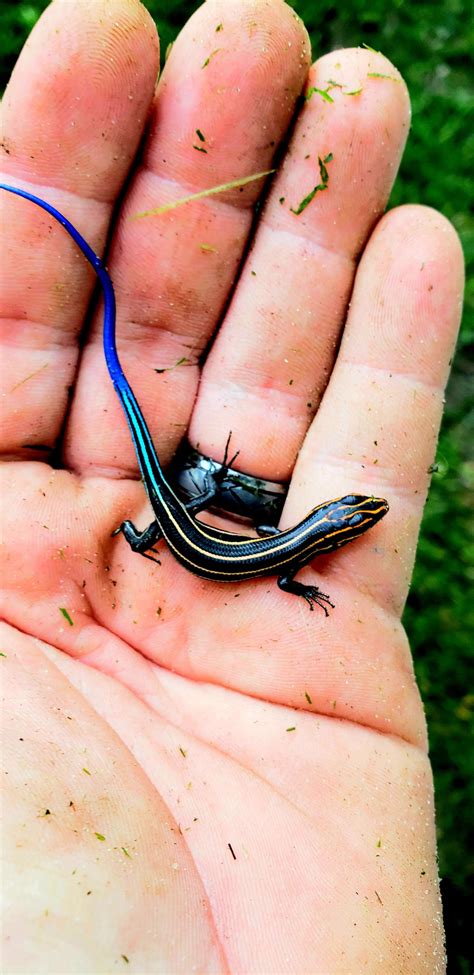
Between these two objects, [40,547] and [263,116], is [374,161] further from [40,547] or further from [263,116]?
[40,547]

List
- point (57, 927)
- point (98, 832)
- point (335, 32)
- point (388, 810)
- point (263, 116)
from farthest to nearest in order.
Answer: point (335, 32) → point (263, 116) → point (388, 810) → point (98, 832) → point (57, 927)

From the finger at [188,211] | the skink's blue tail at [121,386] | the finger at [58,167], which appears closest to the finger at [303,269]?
the finger at [188,211]

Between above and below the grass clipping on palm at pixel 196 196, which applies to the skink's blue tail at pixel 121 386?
below

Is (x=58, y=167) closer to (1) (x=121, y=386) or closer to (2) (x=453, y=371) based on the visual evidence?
(1) (x=121, y=386)

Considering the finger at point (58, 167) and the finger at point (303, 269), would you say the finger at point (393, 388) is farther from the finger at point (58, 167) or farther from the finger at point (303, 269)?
the finger at point (58, 167)

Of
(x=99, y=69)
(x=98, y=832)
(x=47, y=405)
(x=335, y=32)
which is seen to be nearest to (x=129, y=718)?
(x=98, y=832)

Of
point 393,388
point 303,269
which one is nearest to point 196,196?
point 303,269
